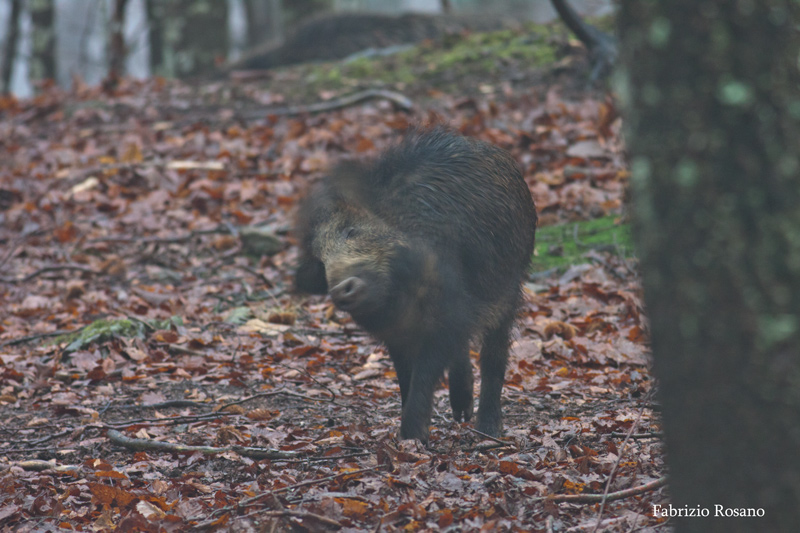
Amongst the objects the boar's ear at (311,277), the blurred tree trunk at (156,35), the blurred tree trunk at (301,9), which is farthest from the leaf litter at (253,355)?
the blurred tree trunk at (301,9)

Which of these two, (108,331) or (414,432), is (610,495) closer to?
(414,432)

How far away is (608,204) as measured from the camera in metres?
7.52

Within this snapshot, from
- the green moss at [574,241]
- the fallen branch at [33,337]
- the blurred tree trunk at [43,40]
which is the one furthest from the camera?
the blurred tree trunk at [43,40]

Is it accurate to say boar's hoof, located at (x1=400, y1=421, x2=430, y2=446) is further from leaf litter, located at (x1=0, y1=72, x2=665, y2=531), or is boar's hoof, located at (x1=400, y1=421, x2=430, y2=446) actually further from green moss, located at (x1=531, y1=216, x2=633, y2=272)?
green moss, located at (x1=531, y1=216, x2=633, y2=272)

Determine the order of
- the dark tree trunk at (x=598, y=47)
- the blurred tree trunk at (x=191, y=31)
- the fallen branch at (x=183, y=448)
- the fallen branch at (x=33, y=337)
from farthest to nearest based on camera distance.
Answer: the blurred tree trunk at (x=191, y=31) < the dark tree trunk at (x=598, y=47) < the fallen branch at (x=33, y=337) < the fallen branch at (x=183, y=448)

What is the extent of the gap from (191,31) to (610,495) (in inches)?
538

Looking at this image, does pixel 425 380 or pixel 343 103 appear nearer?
pixel 425 380

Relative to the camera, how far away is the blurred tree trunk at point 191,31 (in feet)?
47.9

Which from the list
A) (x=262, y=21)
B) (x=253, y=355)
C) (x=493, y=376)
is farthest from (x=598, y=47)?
(x=262, y=21)

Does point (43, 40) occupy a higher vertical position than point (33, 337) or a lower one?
higher

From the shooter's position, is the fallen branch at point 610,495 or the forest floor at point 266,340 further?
the forest floor at point 266,340

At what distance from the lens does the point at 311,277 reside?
13.9 feet

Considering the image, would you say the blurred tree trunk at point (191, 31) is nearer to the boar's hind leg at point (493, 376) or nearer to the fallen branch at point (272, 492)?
the boar's hind leg at point (493, 376)

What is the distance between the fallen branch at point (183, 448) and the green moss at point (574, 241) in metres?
3.56
